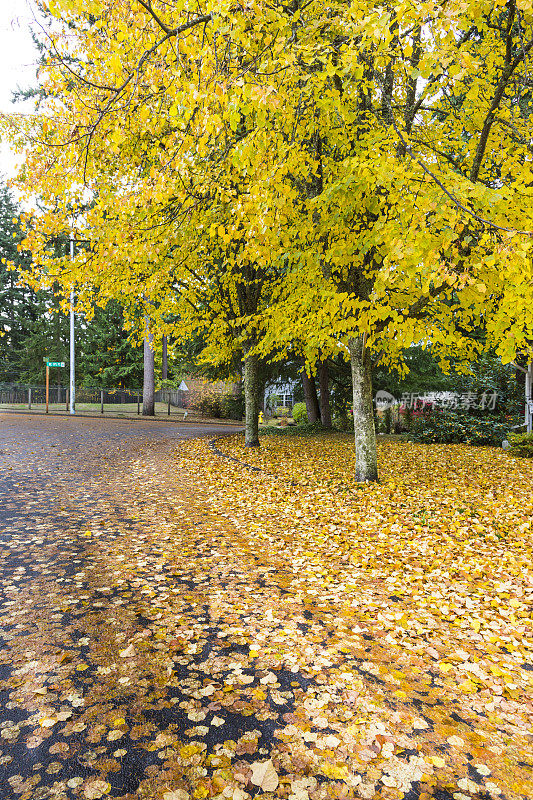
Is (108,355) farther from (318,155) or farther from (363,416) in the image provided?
(363,416)

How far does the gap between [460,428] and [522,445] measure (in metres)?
3.28

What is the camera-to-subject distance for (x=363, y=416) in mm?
8859

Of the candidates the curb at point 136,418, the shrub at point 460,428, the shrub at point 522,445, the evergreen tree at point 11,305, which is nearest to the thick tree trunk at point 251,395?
the shrub at point 460,428

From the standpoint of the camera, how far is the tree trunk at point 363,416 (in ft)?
29.1

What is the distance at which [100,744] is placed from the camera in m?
2.50

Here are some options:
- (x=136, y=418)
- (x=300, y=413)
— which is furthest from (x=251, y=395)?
(x=136, y=418)

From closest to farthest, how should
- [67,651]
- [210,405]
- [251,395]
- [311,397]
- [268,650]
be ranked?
[67,651] → [268,650] → [251,395] → [311,397] → [210,405]

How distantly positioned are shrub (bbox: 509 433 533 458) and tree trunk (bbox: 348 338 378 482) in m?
5.93

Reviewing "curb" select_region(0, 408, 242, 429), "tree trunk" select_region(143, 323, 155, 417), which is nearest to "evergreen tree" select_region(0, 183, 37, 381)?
"curb" select_region(0, 408, 242, 429)

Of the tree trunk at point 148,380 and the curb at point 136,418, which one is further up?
the tree trunk at point 148,380

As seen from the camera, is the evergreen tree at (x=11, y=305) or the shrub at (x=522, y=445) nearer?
the shrub at (x=522, y=445)

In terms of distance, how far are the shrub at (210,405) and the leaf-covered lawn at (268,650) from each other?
24.4 m

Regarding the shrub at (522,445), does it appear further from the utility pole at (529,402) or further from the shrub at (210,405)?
the shrub at (210,405)

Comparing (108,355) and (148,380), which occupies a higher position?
(108,355)
